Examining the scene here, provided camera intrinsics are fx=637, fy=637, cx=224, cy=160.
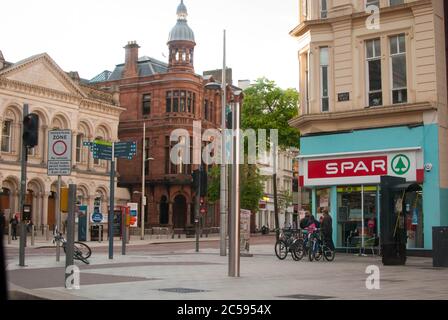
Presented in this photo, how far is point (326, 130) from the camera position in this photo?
26.3 meters

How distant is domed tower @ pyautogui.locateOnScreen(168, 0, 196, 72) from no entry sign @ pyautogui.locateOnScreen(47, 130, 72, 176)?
51.9 meters

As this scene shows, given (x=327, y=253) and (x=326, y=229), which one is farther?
(x=326, y=229)

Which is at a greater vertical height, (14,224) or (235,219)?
(235,219)

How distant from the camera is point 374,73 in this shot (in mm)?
25750

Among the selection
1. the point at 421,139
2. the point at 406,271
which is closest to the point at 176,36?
the point at 421,139

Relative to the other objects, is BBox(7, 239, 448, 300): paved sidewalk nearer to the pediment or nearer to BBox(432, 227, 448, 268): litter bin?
BBox(432, 227, 448, 268): litter bin

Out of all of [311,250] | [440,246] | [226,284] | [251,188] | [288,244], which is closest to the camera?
[226,284]

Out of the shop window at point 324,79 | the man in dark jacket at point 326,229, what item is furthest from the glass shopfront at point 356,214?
the shop window at point 324,79

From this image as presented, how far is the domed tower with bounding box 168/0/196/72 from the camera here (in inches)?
2631

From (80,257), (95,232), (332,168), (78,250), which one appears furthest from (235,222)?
(95,232)

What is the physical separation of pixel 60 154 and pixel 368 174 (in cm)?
1353

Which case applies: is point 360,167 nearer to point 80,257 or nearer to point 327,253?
point 327,253

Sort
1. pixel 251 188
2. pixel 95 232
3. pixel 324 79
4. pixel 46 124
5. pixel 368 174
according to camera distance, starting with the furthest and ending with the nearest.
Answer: pixel 251 188 → pixel 46 124 → pixel 95 232 → pixel 324 79 → pixel 368 174

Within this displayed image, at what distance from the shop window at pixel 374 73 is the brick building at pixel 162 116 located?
40396mm
